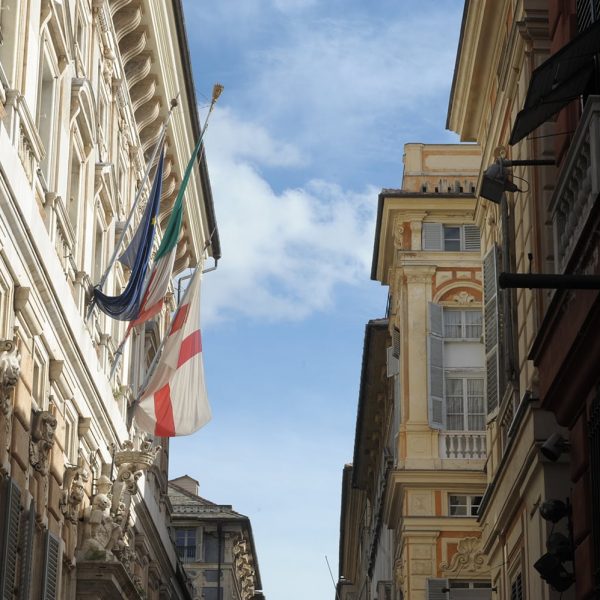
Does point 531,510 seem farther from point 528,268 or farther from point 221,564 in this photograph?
point 221,564

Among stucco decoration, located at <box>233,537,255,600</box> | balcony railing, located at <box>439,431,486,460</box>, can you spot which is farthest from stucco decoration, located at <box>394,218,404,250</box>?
stucco decoration, located at <box>233,537,255,600</box>

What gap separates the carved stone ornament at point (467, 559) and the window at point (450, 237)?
773cm

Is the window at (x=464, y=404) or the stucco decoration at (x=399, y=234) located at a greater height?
the stucco decoration at (x=399, y=234)

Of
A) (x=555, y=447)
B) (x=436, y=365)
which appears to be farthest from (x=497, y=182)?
(x=436, y=365)

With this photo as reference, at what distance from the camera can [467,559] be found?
39.4 metres

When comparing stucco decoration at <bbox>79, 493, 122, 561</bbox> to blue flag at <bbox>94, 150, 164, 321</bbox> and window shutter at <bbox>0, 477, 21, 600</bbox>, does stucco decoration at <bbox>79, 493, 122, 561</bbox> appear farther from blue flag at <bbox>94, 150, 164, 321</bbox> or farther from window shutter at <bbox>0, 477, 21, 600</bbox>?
window shutter at <bbox>0, 477, 21, 600</bbox>

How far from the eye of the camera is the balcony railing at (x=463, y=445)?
40.7 meters

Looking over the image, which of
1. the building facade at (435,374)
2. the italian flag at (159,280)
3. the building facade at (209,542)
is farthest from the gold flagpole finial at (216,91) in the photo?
the building facade at (209,542)

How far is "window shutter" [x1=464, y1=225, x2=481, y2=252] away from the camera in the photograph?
42344 millimetres

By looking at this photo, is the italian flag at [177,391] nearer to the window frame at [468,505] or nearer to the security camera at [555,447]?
the window frame at [468,505]

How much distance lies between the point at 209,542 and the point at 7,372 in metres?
60.3

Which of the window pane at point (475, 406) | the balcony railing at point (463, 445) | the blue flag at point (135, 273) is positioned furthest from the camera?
the window pane at point (475, 406)

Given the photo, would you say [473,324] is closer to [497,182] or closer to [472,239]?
[472,239]

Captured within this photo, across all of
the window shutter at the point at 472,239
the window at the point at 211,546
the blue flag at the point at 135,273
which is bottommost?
the blue flag at the point at 135,273
